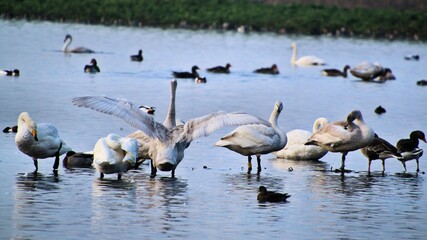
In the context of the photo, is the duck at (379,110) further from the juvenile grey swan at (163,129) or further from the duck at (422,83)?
the juvenile grey swan at (163,129)

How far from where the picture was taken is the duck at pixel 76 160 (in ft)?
46.7

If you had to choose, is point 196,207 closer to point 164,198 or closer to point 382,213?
point 164,198

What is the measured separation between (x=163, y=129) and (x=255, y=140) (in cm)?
143

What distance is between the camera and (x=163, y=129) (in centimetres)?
1391

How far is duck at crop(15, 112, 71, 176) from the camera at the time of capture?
1353cm

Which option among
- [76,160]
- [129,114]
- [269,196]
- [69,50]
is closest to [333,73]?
[69,50]

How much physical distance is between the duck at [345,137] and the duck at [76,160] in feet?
9.96

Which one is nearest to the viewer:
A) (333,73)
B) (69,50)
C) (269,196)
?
(269,196)

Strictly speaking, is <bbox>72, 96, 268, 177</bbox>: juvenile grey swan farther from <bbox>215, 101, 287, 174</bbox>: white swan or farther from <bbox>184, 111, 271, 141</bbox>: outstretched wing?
<bbox>215, 101, 287, 174</bbox>: white swan

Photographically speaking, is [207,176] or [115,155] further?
[207,176]

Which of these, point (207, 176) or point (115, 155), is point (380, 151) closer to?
point (207, 176)

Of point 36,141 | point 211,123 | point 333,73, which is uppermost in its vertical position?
point 333,73

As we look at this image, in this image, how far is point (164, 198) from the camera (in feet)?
40.7

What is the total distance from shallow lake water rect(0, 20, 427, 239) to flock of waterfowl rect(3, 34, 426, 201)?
21 centimetres
